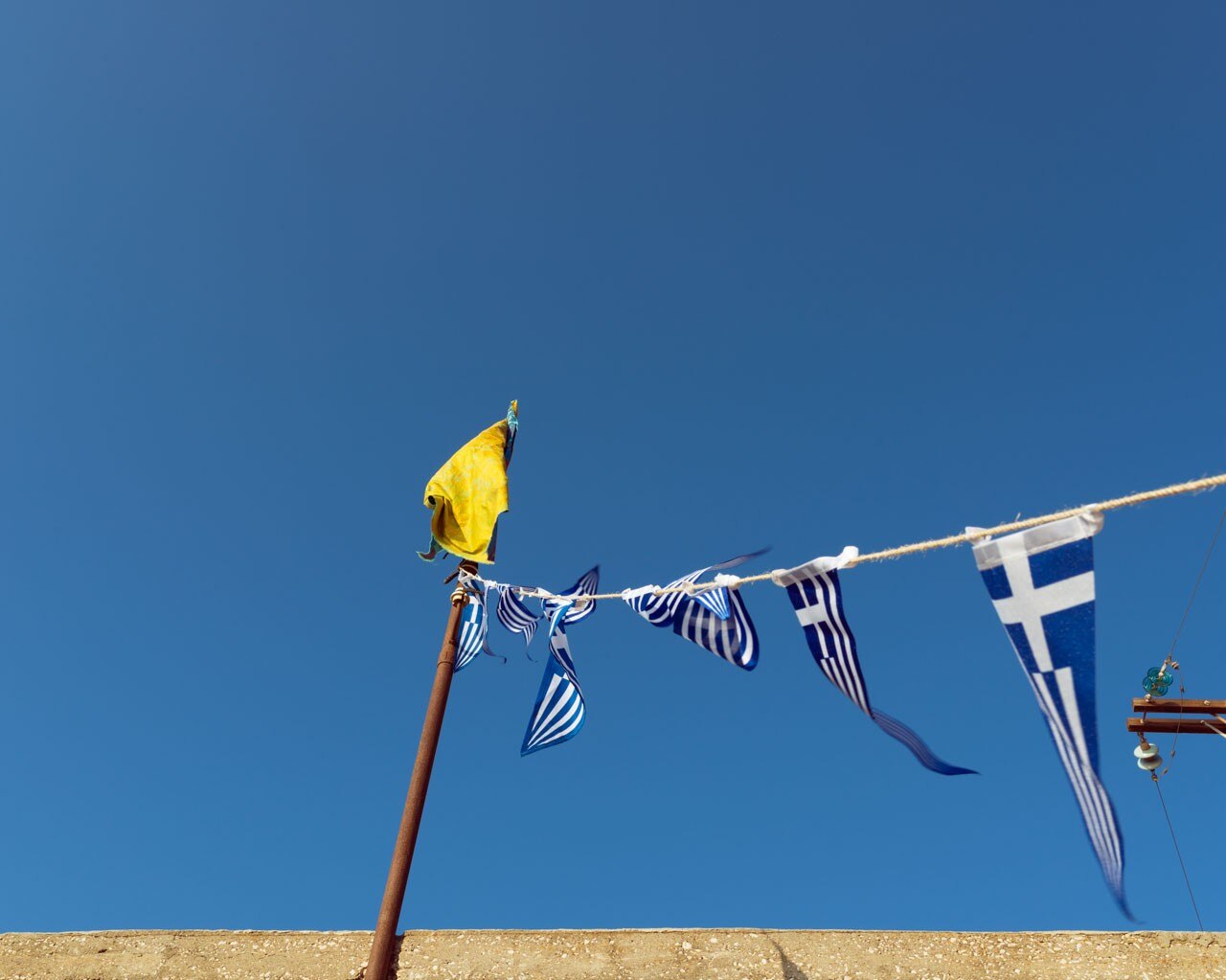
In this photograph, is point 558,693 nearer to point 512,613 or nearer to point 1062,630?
point 512,613

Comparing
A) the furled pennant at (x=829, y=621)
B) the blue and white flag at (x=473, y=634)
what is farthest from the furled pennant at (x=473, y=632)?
the furled pennant at (x=829, y=621)

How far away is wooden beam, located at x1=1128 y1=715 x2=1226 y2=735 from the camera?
8.93m

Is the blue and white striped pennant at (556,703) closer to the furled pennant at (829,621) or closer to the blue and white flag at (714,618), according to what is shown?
the blue and white flag at (714,618)

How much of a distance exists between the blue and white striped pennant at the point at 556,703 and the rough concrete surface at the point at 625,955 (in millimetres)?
1406

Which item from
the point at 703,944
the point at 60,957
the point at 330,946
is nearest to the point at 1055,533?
the point at 703,944

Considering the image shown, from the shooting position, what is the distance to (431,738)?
6188mm

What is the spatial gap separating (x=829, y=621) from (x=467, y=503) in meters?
4.60

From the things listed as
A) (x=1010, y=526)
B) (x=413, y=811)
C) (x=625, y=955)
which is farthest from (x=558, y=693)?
(x=1010, y=526)

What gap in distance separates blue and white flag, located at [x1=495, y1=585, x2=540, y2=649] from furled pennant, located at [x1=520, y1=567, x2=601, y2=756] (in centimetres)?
64

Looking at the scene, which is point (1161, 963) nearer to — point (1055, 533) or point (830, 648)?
point (830, 648)

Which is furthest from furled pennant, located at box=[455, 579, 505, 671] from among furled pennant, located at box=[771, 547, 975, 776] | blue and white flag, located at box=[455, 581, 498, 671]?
furled pennant, located at box=[771, 547, 975, 776]

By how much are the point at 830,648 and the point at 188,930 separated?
5.27 metres

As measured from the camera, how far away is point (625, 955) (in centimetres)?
564

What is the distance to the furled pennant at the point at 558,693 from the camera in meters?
6.03
